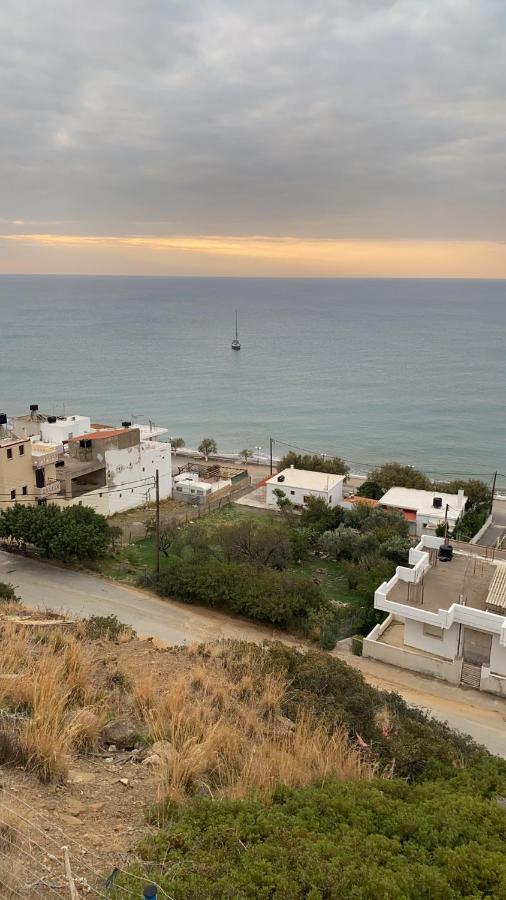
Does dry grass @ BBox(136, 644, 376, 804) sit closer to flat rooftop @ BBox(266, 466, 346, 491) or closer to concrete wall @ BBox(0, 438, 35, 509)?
concrete wall @ BBox(0, 438, 35, 509)

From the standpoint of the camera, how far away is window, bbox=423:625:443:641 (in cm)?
1798

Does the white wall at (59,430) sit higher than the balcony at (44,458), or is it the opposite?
the white wall at (59,430)

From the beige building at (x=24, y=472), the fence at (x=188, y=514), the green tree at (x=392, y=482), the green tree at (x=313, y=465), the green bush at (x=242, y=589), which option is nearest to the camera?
the green bush at (x=242, y=589)

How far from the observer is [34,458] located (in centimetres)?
3005

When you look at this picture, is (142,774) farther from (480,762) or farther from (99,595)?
(99,595)

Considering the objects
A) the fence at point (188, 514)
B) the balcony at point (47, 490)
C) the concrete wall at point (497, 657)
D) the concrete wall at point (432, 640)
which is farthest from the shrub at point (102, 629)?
the balcony at point (47, 490)

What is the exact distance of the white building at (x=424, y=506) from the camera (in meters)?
31.5

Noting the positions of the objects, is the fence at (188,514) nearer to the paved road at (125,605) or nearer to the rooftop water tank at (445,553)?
the paved road at (125,605)

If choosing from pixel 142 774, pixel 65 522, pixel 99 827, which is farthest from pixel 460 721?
pixel 65 522

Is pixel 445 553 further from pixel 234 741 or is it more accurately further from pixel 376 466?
pixel 376 466

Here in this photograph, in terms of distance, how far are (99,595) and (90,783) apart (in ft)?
51.9

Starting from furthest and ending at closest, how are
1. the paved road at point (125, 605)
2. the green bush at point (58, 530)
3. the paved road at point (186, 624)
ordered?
the green bush at point (58, 530) < the paved road at point (125, 605) < the paved road at point (186, 624)

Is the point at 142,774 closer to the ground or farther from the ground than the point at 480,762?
farther from the ground

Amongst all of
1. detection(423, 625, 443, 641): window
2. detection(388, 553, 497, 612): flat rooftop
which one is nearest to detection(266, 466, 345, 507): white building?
detection(388, 553, 497, 612): flat rooftop
